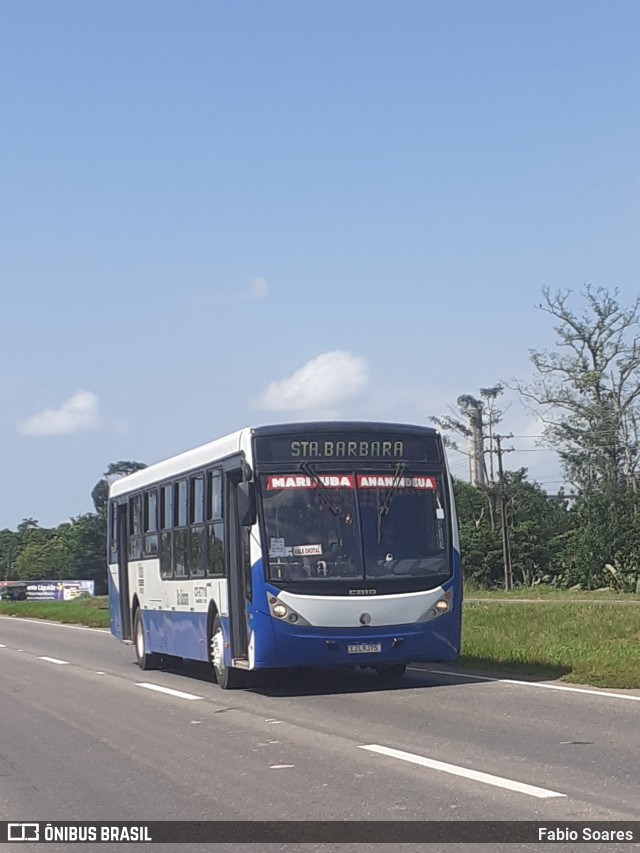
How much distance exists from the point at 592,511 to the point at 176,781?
2145 inches

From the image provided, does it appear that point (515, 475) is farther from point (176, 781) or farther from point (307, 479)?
point (176, 781)

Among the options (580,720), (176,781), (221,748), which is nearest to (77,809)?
(176,781)

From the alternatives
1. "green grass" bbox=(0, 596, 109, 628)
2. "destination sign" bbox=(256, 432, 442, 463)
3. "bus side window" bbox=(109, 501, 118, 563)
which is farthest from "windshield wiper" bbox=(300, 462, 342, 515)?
"green grass" bbox=(0, 596, 109, 628)

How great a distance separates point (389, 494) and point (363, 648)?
1798 millimetres

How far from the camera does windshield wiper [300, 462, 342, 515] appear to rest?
16188 mm

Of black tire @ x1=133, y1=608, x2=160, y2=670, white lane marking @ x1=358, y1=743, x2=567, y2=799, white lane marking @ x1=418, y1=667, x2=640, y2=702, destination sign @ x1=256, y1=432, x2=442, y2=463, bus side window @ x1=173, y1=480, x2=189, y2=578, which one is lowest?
white lane marking @ x1=358, y1=743, x2=567, y2=799

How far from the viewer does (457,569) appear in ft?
54.4

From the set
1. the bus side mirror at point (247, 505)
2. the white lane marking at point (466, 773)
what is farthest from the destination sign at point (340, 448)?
the white lane marking at point (466, 773)

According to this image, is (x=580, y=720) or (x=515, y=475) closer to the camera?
(x=580, y=720)

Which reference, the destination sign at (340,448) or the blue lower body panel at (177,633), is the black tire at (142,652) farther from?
the destination sign at (340,448)

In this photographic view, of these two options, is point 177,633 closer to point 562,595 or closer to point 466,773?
point 466,773

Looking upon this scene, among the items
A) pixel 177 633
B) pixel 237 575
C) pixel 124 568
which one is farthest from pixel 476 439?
pixel 237 575

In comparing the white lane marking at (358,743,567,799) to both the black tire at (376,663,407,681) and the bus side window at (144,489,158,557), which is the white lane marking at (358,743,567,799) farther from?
the bus side window at (144,489,158,557)

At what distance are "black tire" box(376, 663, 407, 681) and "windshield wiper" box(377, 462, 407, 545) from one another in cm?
267
